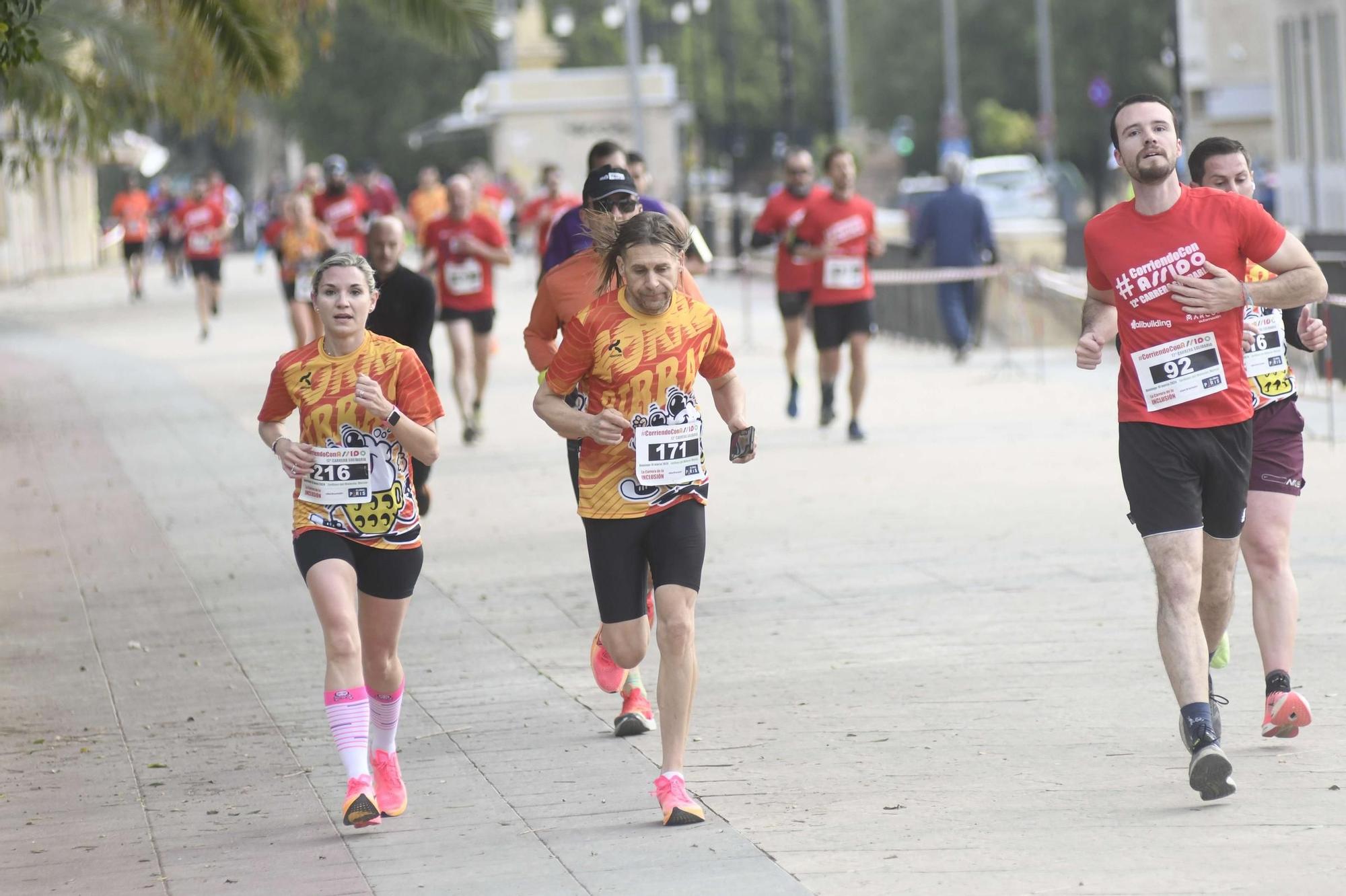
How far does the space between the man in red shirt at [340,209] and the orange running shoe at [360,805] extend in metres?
13.7

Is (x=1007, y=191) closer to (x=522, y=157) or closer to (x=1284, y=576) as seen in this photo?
(x=522, y=157)

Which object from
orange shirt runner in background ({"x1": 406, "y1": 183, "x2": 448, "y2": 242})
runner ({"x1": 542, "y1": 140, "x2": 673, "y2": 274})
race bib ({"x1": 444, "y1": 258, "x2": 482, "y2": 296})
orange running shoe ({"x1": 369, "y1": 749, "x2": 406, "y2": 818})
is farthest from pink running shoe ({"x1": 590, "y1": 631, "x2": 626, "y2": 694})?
orange shirt runner in background ({"x1": 406, "y1": 183, "x2": 448, "y2": 242})

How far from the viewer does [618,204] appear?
7098 millimetres

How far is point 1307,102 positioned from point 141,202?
19.3 meters

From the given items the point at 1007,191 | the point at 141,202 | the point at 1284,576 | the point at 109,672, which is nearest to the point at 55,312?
the point at 141,202

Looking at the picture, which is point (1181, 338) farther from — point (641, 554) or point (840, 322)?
point (840, 322)

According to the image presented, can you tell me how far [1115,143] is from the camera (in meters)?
6.05

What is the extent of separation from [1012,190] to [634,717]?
39122 mm

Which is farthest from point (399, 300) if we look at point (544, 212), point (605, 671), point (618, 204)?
point (544, 212)

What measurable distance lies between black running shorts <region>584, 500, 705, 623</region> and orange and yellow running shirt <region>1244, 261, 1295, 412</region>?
176cm

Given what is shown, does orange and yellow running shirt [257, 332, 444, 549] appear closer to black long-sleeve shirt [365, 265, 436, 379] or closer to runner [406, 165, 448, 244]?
black long-sleeve shirt [365, 265, 436, 379]

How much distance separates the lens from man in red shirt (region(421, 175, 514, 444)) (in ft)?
49.6

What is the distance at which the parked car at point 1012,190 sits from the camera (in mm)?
Result: 44406

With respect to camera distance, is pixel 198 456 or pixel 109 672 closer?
pixel 109 672
